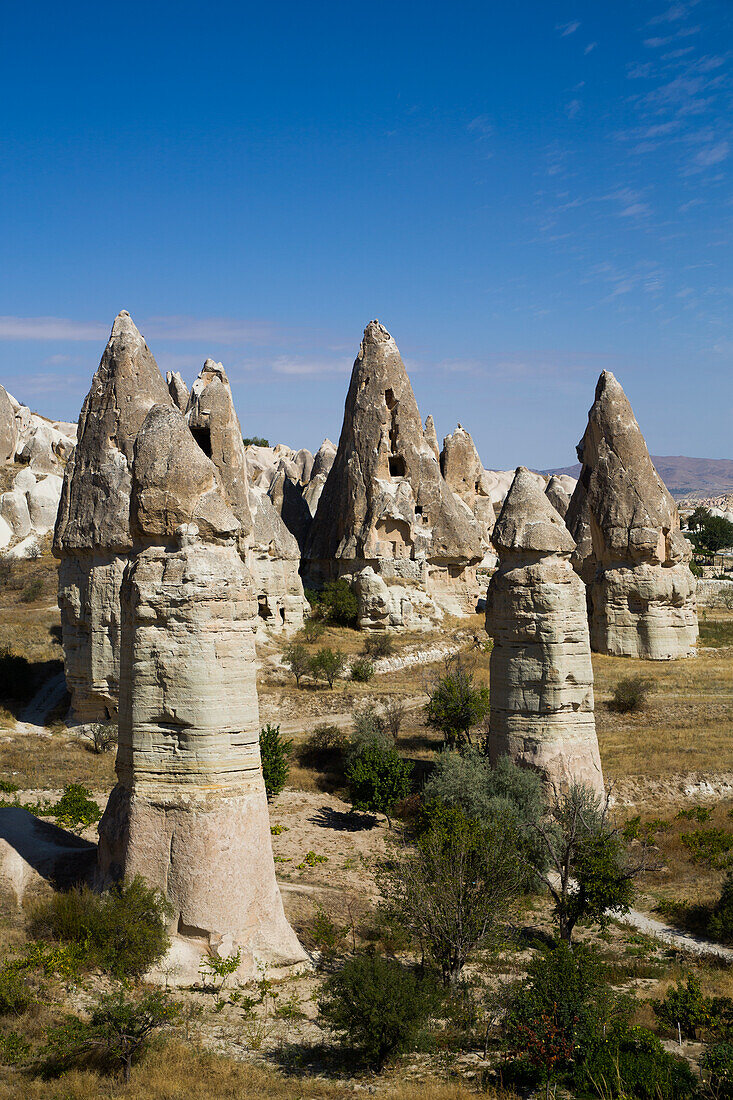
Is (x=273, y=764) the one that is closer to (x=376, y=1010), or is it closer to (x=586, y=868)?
(x=586, y=868)

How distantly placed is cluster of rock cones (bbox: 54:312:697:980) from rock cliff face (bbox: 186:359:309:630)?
7 cm

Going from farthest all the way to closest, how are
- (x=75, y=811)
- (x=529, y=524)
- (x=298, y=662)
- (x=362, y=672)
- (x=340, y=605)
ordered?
1. (x=340, y=605)
2. (x=362, y=672)
3. (x=298, y=662)
4. (x=529, y=524)
5. (x=75, y=811)

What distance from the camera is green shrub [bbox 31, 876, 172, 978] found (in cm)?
897

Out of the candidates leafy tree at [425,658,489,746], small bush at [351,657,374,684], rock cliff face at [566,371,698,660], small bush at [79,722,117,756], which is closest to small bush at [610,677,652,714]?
leafy tree at [425,658,489,746]

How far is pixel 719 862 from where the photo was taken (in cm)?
1416

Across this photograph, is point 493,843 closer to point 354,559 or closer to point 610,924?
point 610,924

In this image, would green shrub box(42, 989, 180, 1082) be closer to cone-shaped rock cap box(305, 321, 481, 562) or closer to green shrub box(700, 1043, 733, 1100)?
green shrub box(700, 1043, 733, 1100)

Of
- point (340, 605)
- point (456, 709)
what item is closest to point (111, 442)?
point (456, 709)

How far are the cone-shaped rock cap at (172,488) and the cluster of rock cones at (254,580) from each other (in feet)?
0.08

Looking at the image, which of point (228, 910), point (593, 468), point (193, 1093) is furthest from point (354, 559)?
point (193, 1093)

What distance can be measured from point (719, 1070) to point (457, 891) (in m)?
3.71

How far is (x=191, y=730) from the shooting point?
9859 millimetres

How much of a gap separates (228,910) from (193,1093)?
219cm

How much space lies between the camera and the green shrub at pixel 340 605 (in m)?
30.5
